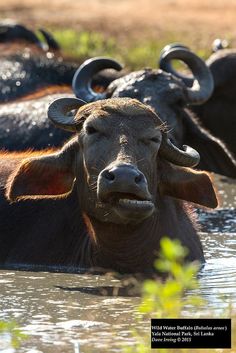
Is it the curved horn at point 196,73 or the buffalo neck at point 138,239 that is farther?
the curved horn at point 196,73

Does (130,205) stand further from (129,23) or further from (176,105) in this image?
(129,23)

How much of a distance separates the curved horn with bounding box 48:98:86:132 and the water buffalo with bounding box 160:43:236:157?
524 cm

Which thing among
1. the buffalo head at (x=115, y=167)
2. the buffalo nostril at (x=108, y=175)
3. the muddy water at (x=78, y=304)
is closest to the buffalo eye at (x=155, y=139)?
the buffalo head at (x=115, y=167)

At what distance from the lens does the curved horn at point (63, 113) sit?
36.9ft

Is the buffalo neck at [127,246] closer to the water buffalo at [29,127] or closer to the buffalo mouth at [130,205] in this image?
the buffalo mouth at [130,205]

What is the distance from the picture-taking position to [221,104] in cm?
1719

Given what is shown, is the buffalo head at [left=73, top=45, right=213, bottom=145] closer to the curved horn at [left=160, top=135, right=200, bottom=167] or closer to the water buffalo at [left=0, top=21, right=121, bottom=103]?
the water buffalo at [left=0, top=21, right=121, bottom=103]

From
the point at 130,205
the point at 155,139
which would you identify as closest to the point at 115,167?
the point at 130,205

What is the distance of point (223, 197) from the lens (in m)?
15.3

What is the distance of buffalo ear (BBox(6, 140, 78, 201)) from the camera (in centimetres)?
1116

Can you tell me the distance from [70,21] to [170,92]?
611 inches

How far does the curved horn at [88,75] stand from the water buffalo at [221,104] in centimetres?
155

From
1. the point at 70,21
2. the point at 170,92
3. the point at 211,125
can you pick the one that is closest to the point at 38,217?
the point at 170,92

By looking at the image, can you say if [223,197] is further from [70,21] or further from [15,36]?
[70,21]
